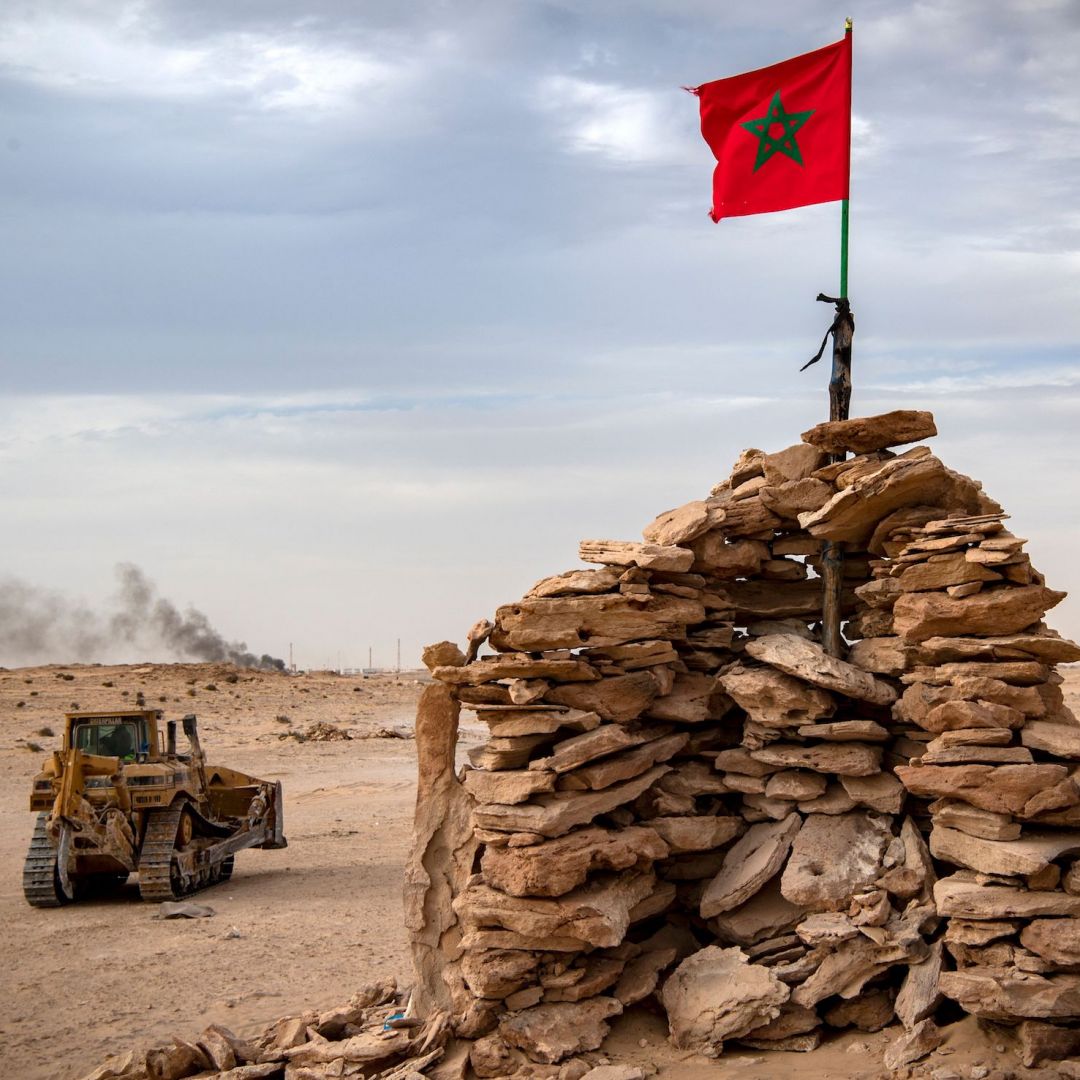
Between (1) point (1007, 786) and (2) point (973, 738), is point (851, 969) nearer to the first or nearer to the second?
(1) point (1007, 786)

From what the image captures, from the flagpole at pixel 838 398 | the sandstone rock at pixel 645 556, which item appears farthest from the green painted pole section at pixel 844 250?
the sandstone rock at pixel 645 556

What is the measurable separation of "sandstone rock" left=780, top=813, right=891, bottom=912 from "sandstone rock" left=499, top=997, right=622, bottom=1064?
1797mm

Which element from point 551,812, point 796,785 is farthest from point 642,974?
point 796,785

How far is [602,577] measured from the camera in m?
11.6

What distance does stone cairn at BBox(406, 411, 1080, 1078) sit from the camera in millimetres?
10008

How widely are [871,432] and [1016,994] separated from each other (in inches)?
191

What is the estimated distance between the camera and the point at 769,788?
37.9ft

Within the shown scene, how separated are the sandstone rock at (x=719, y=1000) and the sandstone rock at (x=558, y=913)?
69 cm

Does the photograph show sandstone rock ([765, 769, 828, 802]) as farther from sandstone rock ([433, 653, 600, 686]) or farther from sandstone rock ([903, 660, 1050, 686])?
sandstone rock ([433, 653, 600, 686])

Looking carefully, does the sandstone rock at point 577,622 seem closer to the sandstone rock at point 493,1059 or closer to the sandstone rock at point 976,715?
the sandstone rock at point 976,715

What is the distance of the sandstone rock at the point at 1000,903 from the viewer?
9516mm

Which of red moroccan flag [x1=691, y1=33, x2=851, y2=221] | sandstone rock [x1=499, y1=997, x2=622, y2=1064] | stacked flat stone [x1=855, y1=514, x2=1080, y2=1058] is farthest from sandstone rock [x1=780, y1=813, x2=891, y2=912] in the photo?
red moroccan flag [x1=691, y1=33, x2=851, y2=221]

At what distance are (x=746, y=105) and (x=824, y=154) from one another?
909 millimetres

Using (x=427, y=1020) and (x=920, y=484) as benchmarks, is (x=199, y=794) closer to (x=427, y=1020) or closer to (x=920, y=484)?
(x=427, y=1020)
